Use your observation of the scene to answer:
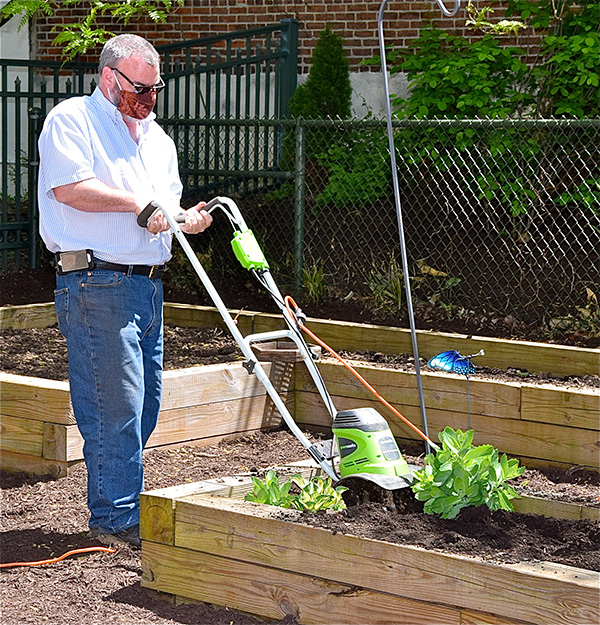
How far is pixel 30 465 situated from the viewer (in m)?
5.10

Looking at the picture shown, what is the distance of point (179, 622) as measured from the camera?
3393 mm

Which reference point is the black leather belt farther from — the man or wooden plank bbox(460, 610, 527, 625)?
wooden plank bbox(460, 610, 527, 625)

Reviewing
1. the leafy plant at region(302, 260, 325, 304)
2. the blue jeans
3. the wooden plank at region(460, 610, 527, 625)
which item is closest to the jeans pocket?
the blue jeans

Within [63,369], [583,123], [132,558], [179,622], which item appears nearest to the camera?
[179,622]

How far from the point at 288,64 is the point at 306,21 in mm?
513

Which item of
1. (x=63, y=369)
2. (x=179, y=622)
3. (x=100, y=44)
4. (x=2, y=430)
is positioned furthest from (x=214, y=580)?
(x=100, y=44)

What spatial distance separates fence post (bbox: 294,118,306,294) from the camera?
7.81 metres

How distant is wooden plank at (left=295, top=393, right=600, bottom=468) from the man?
6.45ft

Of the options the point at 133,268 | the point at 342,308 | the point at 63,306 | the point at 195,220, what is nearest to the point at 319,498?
the point at 195,220

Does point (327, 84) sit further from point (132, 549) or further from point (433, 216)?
point (132, 549)

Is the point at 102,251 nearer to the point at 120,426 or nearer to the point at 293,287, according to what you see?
the point at 120,426

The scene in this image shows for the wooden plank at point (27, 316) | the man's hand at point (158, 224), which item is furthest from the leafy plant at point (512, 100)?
the man's hand at point (158, 224)

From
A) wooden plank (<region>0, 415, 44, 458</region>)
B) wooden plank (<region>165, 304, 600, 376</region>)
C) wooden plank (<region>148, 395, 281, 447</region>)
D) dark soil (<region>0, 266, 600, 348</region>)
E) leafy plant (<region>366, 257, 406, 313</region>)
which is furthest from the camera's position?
leafy plant (<region>366, 257, 406, 313</region>)

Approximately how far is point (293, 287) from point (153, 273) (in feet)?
13.3
